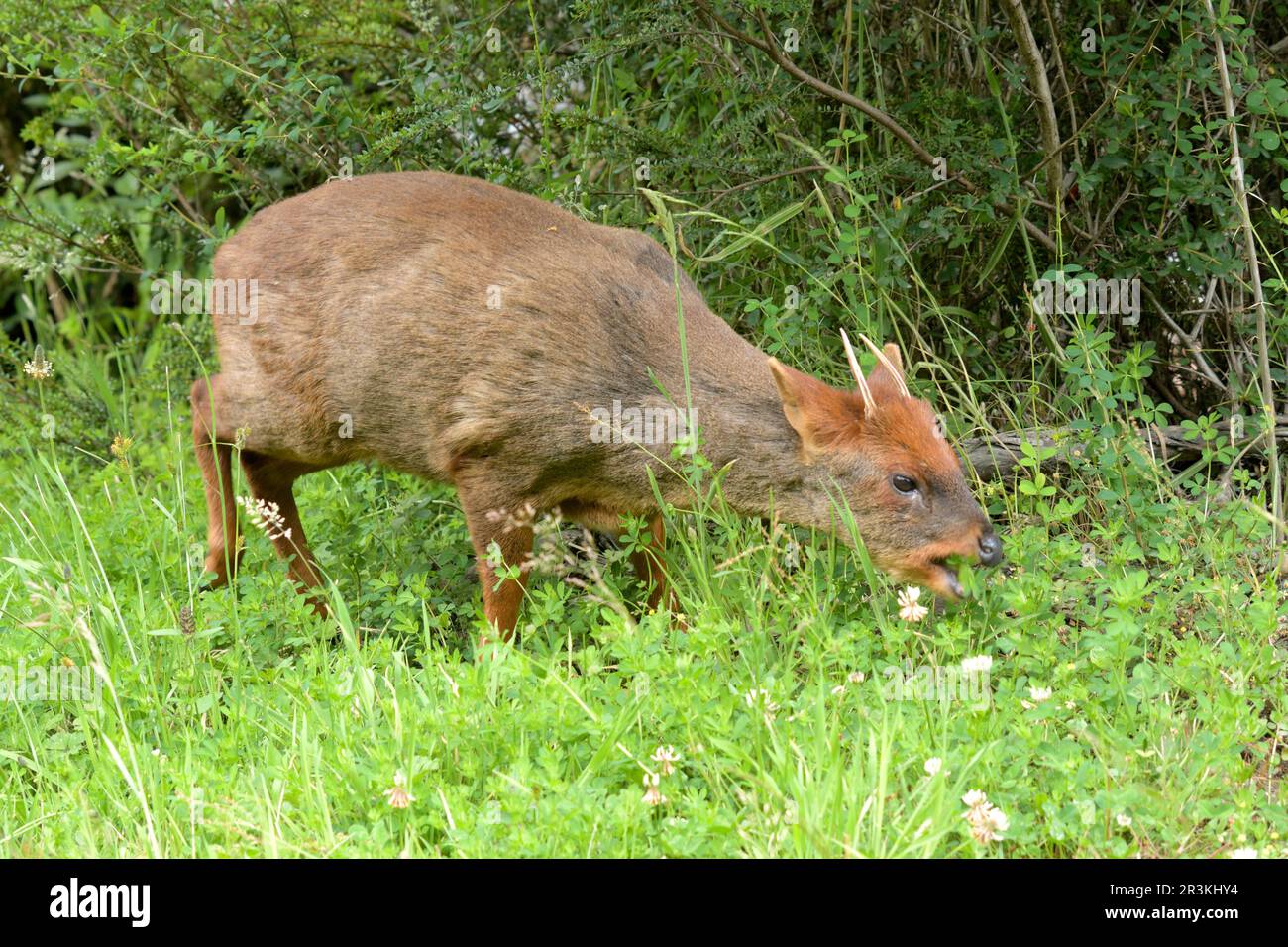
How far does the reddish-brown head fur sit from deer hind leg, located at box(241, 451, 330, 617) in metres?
1.99

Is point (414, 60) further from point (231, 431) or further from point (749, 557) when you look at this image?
point (749, 557)

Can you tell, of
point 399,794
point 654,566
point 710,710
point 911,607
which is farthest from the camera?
point 654,566

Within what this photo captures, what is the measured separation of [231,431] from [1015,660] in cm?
314

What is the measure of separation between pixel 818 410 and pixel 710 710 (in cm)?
141

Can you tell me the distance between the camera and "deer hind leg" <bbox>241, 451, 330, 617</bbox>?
5.77 m

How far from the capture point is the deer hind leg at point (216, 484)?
5816mm

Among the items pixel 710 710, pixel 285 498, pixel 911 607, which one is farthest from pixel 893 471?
pixel 285 498

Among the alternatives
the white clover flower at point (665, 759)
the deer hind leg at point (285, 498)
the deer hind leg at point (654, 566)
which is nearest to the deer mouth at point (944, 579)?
the deer hind leg at point (654, 566)

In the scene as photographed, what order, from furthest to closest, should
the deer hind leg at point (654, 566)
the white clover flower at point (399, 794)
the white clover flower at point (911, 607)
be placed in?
the deer hind leg at point (654, 566), the white clover flower at point (911, 607), the white clover flower at point (399, 794)

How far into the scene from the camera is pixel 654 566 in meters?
5.46

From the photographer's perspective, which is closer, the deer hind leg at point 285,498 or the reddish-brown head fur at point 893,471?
the reddish-brown head fur at point 893,471

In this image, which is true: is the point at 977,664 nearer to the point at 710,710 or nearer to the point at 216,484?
the point at 710,710

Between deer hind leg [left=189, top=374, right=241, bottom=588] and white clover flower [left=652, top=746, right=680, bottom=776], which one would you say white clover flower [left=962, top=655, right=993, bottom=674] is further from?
deer hind leg [left=189, top=374, right=241, bottom=588]

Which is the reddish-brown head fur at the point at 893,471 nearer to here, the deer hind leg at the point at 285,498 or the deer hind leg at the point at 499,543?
the deer hind leg at the point at 499,543
